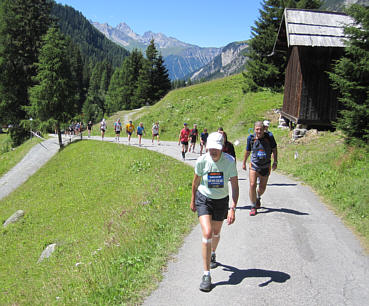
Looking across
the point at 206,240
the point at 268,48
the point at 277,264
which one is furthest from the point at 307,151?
the point at 268,48

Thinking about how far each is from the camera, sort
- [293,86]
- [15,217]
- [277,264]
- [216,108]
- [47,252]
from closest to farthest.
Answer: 1. [277,264]
2. [47,252]
3. [15,217]
4. [293,86]
5. [216,108]

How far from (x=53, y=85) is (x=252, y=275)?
27.0m

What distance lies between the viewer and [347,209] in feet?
28.5

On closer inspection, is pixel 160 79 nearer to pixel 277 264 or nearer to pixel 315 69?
pixel 315 69

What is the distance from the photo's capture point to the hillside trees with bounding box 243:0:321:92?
3084 cm

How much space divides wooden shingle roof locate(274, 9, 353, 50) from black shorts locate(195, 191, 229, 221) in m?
13.0

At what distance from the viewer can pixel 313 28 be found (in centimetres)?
1656

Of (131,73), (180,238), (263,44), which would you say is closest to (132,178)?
(180,238)

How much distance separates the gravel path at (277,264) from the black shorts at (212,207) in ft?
3.49

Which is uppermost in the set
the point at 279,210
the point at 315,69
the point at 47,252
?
the point at 315,69

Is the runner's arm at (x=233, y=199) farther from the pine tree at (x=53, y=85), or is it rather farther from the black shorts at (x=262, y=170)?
the pine tree at (x=53, y=85)

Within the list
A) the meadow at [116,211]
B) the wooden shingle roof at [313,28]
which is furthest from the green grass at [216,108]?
the wooden shingle roof at [313,28]

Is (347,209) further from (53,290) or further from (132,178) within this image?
(132,178)

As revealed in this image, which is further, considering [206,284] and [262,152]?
[262,152]
